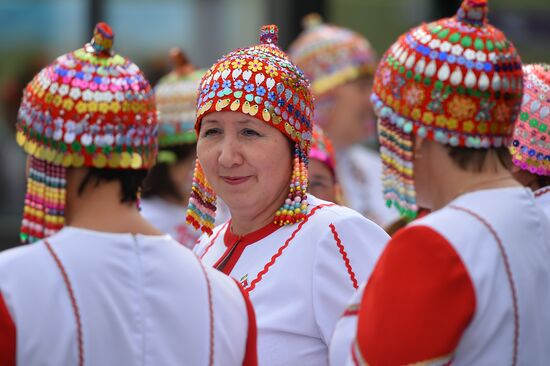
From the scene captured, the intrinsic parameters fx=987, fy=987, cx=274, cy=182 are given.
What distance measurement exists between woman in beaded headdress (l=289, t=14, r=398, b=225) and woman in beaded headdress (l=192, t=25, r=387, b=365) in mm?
2887

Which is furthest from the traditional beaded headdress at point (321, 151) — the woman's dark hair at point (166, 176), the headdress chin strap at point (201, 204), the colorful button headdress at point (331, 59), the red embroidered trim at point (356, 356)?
the colorful button headdress at point (331, 59)

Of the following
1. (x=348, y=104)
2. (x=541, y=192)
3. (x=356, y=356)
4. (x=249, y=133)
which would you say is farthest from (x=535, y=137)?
(x=348, y=104)

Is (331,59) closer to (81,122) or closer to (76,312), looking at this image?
(81,122)

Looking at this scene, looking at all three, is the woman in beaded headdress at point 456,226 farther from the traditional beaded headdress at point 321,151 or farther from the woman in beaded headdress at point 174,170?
the woman in beaded headdress at point 174,170

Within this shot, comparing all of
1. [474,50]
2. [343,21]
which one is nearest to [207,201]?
[474,50]

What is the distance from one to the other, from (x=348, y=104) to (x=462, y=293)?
4.30 m

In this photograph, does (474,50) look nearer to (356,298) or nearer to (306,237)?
(356,298)

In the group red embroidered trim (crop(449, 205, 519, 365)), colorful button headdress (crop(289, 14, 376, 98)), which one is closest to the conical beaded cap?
red embroidered trim (crop(449, 205, 519, 365))

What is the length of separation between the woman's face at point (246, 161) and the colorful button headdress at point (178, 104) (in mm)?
1864

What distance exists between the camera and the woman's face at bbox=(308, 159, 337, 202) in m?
4.09

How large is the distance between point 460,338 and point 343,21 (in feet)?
23.2

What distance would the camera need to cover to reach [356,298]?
247cm

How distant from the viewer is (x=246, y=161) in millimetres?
3170

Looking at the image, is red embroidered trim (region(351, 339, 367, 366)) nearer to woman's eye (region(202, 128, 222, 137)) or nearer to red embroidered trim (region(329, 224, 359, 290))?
red embroidered trim (region(329, 224, 359, 290))
